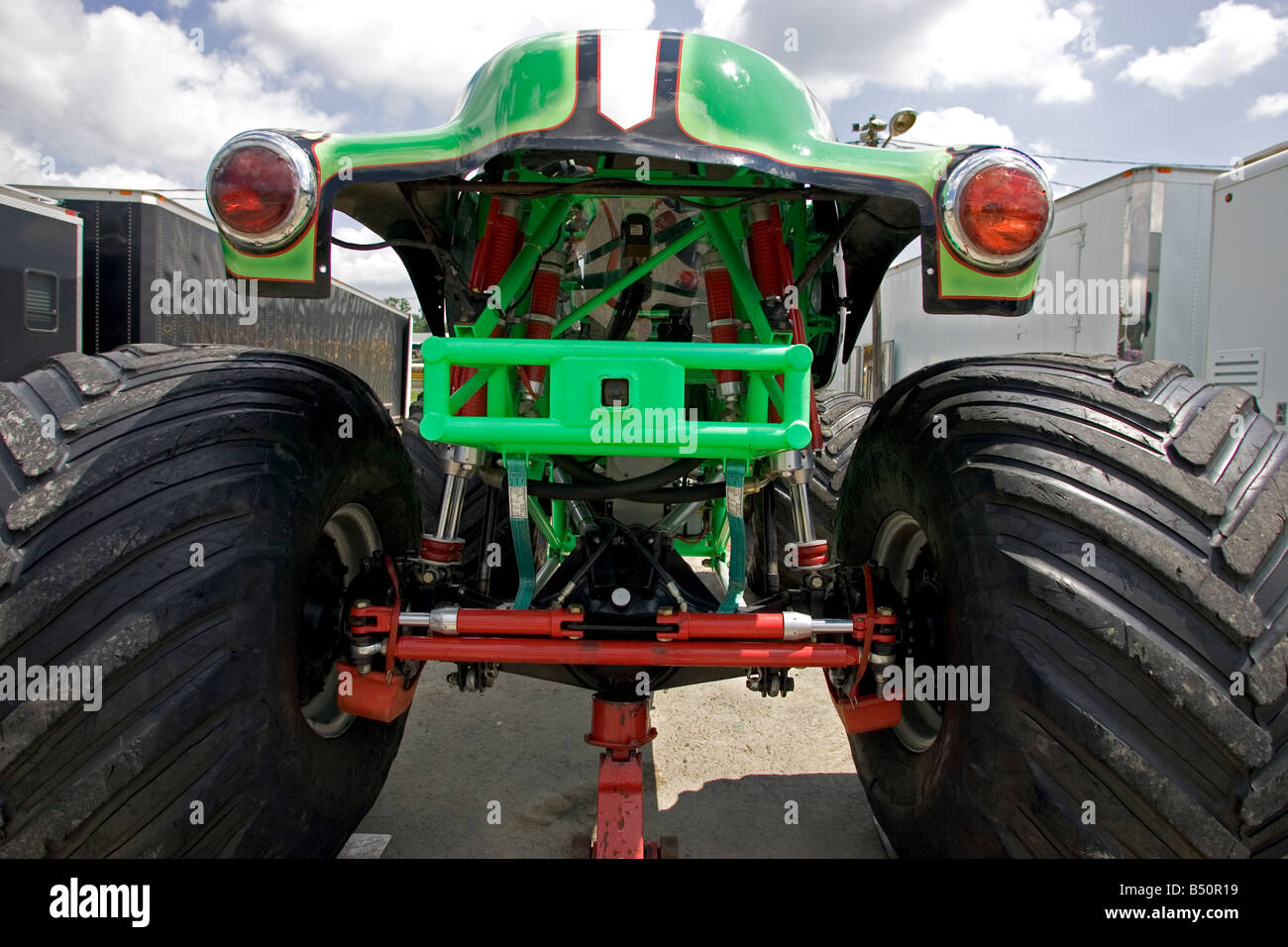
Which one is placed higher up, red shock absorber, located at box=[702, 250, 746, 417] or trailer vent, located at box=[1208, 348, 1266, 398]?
trailer vent, located at box=[1208, 348, 1266, 398]

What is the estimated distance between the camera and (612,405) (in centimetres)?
183

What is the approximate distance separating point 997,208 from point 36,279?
29.1 ft

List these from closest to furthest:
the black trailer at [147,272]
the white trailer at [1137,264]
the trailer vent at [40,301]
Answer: the white trailer at [1137,264] < the trailer vent at [40,301] < the black trailer at [147,272]

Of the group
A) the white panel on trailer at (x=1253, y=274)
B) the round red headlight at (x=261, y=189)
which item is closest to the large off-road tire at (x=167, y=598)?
the round red headlight at (x=261, y=189)

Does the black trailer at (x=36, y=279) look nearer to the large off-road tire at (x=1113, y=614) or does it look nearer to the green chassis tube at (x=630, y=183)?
the green chassis tube at (x=630, y=183)

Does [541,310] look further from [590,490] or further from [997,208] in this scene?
[997,208]

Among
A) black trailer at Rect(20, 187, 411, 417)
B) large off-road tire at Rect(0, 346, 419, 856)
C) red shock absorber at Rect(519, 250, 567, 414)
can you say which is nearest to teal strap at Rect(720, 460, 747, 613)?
red shock absorber at Rect(519, 250, 567, 414)

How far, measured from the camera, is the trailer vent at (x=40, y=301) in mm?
7852

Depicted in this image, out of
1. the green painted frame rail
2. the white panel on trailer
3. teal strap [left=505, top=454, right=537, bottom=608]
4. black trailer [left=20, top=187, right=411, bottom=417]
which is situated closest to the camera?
the green painted frame rail

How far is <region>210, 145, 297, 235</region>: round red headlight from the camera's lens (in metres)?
1.88

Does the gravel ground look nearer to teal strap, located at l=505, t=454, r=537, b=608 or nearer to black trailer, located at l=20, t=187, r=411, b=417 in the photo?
teal strap, located at l=505, t=454, r=537, b=608

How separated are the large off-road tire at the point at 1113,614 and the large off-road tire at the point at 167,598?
1.56 meters

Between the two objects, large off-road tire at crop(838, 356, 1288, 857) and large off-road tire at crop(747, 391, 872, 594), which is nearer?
large off-road tire at crop(838, 356, 1288, 857)

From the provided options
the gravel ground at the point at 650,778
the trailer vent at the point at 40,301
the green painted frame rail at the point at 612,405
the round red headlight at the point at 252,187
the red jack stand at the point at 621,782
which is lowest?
the gravel ground at the point at 650,778
